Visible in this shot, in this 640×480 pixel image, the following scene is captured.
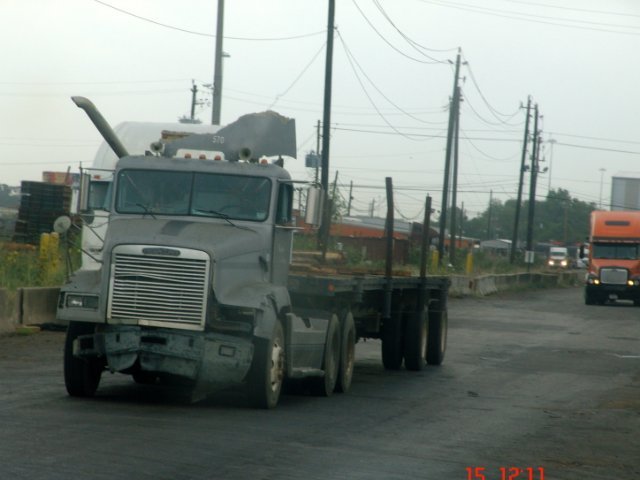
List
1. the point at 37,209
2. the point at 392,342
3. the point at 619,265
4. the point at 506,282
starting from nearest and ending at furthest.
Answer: the point at 392,342 → the point at 37,209 → the point at 619,265 → the point at 506,282

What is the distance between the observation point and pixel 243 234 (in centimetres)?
1280

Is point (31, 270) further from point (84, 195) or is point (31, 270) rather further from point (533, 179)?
point (533, 179)

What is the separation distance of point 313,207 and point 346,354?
262cm

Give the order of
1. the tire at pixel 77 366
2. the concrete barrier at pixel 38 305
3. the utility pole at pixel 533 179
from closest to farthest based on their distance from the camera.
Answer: the tire at pixel 77 366, the concrete barrier at pixel 38 305, the utility pole at pixel 533 179

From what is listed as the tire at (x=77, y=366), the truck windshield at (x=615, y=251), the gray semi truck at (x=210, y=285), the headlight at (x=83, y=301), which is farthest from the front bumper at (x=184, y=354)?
the truck windshield at (x=615, y=251)

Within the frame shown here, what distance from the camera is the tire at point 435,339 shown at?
19609mm

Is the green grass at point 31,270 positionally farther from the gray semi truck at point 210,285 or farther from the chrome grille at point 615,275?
the chrome grille at point 615,275

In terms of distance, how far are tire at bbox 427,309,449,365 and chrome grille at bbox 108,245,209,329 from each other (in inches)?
331

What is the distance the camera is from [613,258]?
1860 inches

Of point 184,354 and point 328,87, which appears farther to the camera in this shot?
point 328,87

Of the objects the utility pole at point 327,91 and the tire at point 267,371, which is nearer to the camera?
the tire at point 267,371

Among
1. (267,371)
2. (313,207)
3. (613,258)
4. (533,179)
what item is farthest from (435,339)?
(533,179)

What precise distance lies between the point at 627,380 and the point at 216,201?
794cm

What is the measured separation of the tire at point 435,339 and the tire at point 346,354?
15.2 ft
